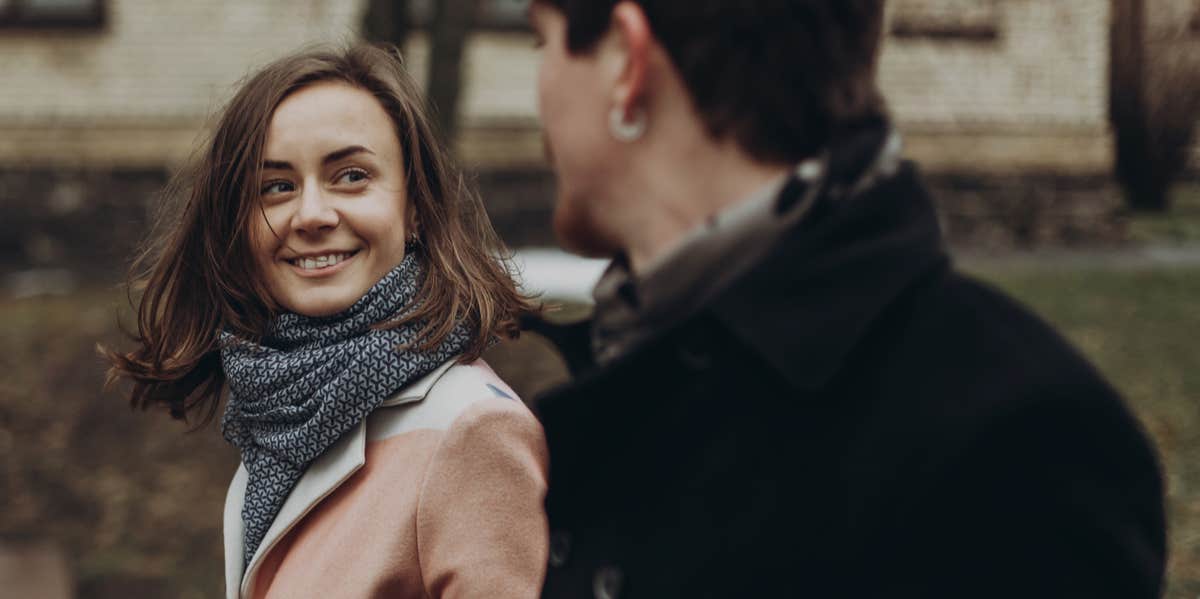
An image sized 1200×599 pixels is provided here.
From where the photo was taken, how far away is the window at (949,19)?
44.8 feet

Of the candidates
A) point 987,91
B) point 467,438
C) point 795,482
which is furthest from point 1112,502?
point 987,91

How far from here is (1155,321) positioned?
9422mm

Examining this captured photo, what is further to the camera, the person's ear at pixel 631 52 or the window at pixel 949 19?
the window at pixel 949 19

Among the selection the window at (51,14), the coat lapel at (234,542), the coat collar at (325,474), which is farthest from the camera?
the window at (51,14)

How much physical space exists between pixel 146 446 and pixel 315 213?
6.29m

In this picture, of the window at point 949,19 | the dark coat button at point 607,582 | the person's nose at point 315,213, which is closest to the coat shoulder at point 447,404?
the person's nose at point 315,213

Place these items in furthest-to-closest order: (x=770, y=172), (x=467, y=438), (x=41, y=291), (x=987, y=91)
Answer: (x=987, y=91), (x=41, y=291), (x=467, y=438), (x=770, y=172)

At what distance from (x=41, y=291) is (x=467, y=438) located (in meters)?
10.2

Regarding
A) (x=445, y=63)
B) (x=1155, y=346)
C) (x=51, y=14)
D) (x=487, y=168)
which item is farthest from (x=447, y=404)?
(x=51, y=14)

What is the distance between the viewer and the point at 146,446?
7992mm

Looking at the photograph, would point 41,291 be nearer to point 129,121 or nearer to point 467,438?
point 129,121

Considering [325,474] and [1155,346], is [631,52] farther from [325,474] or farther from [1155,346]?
[1155,346]

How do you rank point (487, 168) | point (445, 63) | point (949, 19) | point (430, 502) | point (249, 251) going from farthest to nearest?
point (949, 19)
point (487, 168)
point (445, 63)
point (249, 251)
point (430, 502)

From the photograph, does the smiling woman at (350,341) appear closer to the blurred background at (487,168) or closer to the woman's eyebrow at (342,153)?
the woman's eyebrow at (342,153)
